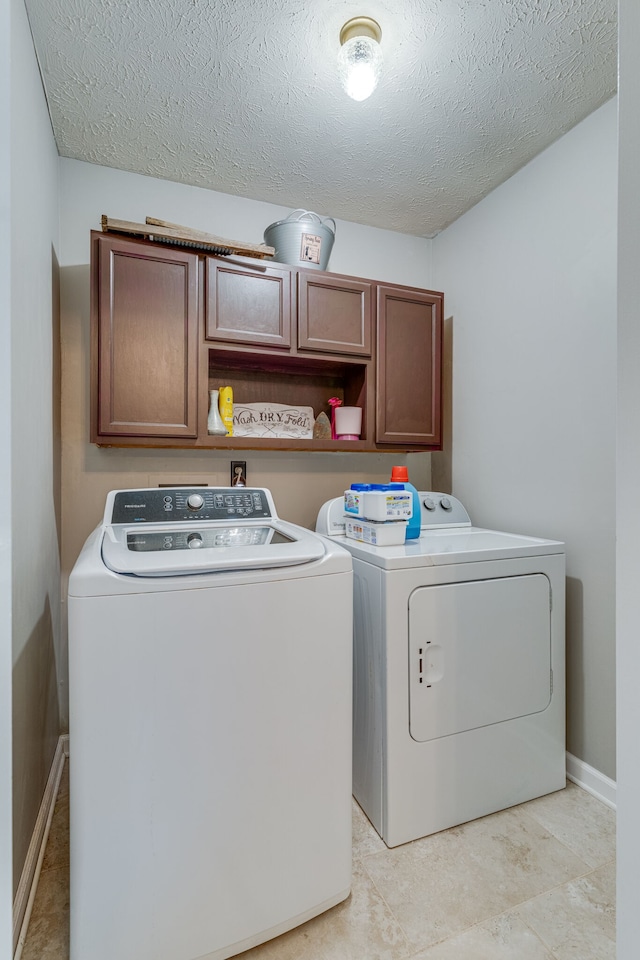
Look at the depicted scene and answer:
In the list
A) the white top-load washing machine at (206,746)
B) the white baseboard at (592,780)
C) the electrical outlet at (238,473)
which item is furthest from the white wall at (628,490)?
the electrical outlet at (238,473)

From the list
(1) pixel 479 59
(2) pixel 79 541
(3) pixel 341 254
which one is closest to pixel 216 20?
(1) pixel 479 59

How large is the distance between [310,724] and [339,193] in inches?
89.3

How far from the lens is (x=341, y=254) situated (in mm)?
2514

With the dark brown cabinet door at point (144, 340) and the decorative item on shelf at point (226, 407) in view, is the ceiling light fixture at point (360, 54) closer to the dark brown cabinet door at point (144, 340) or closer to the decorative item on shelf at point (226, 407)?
the dark brown cabinet door at point (144, 340)

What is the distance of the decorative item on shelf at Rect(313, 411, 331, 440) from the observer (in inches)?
92.5

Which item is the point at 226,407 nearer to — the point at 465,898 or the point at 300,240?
the point at 300,240

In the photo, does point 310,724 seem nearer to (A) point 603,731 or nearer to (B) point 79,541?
(A) point 603,731

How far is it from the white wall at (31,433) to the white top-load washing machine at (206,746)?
0.32m

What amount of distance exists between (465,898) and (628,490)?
1350 millimetres

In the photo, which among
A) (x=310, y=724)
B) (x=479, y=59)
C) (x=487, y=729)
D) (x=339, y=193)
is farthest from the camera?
(x=339, y=193)

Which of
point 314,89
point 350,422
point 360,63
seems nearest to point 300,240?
point 314,89

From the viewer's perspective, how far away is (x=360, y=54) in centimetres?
141

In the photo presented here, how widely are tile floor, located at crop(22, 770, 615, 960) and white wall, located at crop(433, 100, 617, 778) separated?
38 centimetres

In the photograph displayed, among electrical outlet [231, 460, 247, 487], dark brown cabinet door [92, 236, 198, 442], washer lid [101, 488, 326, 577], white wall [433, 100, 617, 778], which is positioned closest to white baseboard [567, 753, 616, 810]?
white wall [433, 100, 617, 778]
